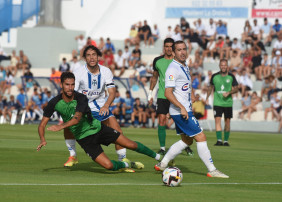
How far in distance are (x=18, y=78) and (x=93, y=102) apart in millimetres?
28798

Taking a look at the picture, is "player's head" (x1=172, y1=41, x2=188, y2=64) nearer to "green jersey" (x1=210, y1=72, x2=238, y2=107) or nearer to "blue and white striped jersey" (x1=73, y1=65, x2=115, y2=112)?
"blue and white striped jersey" (x1=73, y1=65, x2=115, y2=112)

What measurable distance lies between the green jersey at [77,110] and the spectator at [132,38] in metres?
29.6

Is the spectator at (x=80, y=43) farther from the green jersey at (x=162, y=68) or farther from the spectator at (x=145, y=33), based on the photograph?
the green jersey at (x=162, y=68)

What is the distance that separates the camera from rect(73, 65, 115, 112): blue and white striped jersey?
38.5ft

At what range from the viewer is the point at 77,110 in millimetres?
10336

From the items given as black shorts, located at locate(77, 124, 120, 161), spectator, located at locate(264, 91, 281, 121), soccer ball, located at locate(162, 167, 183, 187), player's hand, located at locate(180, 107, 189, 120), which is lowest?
spectator, located at locate(264, 91, 281, 121)

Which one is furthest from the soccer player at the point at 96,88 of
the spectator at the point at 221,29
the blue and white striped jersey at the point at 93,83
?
the spectator at the point at 221,29

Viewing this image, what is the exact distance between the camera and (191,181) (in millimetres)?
9930

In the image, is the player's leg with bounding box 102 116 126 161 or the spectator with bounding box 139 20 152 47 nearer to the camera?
the player's leg with bounding box 102 116 126 161

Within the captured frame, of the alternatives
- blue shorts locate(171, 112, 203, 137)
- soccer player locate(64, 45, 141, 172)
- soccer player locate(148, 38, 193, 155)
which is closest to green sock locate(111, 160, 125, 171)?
soccer player locate(64, 45, 141, 172)

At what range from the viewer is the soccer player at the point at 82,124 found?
34.0 ft

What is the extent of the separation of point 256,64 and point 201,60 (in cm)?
314

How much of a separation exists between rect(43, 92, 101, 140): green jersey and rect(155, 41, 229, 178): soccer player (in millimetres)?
1290

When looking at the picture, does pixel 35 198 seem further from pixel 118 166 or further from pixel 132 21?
pixel 132 21
